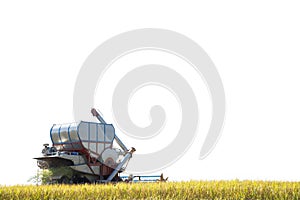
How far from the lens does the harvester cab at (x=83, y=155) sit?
2819 centimetres

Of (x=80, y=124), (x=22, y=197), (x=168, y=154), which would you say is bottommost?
(x=22, y=197)

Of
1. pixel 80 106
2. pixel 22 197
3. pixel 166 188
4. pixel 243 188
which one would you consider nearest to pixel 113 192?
pixel 166 188

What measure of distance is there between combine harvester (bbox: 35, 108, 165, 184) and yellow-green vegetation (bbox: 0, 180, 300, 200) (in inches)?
387

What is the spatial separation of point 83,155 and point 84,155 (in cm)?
6

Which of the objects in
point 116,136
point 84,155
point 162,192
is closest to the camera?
point 162,192

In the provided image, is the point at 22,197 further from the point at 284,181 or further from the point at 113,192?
the point at 284,181

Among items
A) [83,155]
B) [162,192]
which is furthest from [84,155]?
[162,192]

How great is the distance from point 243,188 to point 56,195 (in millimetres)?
7157

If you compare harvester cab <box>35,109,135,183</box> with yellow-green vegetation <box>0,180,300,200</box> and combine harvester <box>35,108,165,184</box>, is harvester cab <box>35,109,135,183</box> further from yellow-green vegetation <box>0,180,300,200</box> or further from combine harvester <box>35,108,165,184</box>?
yellow-green vegetation <box>0,180,300,200</box>

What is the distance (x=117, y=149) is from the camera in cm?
3069

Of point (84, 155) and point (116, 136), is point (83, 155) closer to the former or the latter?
point (84, 155)

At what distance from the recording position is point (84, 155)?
28.8 metres

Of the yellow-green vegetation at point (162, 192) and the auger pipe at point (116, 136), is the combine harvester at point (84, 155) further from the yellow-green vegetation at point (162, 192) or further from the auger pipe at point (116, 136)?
the yellow-green vegetation at point (162, 192)

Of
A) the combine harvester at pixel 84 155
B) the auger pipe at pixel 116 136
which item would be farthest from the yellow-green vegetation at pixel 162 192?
the auger pipe at pixel 116 136
